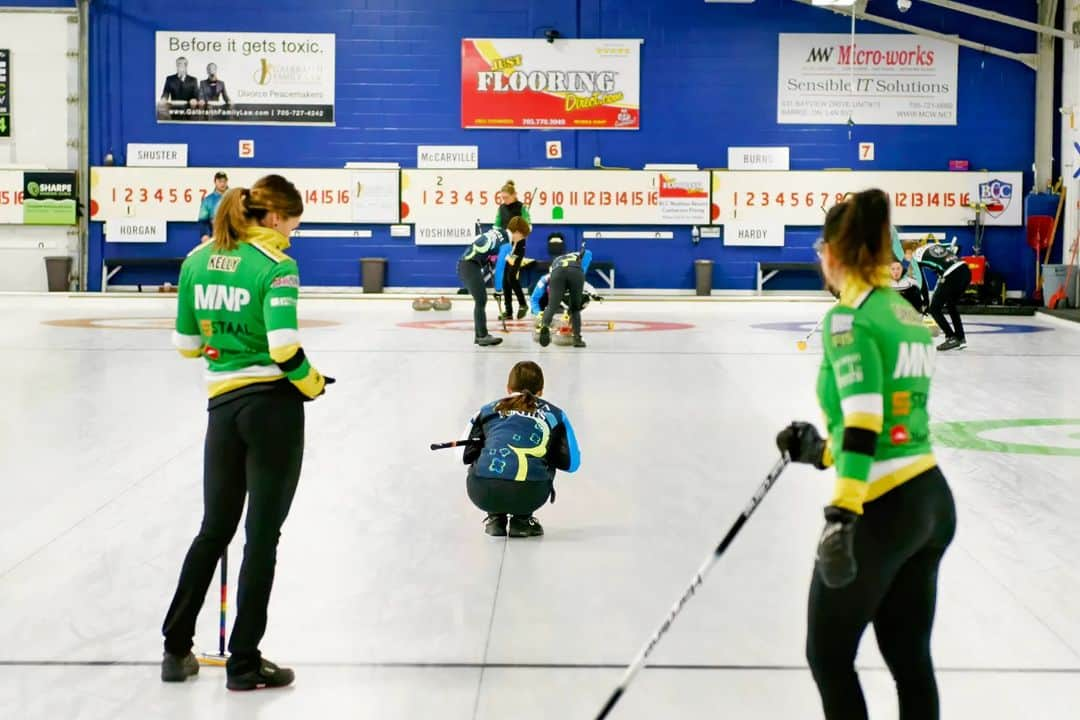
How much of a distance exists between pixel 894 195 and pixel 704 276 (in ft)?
12.6

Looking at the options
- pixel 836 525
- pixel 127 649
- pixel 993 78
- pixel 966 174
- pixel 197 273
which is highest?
pixel 993 78

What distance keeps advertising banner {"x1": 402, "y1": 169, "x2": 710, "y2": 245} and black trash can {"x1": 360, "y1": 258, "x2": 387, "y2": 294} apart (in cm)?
96

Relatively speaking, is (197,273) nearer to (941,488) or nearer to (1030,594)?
(941,488)

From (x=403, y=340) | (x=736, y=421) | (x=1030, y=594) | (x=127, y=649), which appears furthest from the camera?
(x=403, y=340)

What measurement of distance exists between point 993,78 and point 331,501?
71.6ft

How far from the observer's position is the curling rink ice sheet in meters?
4.21

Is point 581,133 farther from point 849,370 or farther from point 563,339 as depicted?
point 849,370

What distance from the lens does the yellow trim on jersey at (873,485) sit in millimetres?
2990

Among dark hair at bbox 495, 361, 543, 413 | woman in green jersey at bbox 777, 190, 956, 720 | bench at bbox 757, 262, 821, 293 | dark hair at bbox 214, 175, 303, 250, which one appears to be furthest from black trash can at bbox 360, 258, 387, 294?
woman in green jersey at bbox 777, 190, 956, 720

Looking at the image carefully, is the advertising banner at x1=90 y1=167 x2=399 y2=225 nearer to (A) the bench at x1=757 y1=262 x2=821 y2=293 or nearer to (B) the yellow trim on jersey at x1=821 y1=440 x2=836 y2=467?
(A) the bench at x1=757 y1=262 x2=821 y2=293

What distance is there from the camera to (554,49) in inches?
1017

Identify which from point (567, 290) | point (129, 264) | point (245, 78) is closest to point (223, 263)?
point (567, 290)

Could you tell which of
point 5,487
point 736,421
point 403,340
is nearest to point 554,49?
point 403,340

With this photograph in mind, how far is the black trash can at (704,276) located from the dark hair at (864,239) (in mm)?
22404
